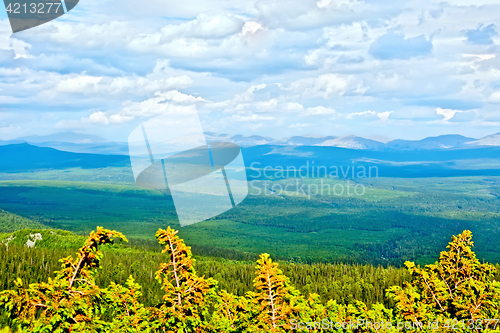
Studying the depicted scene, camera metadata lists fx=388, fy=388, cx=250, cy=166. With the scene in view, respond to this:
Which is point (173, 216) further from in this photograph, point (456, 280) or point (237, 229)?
point (456, 280)

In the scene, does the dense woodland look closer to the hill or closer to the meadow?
the meadow

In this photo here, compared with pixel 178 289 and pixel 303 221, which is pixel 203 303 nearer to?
pixel 178 289

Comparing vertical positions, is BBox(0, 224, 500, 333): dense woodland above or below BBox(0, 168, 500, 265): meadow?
above

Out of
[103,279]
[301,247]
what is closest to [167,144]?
[103,279]

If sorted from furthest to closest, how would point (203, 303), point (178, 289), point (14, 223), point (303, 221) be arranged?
point (303, 221), point (14, 223), point (203, 303), point (178, 289)

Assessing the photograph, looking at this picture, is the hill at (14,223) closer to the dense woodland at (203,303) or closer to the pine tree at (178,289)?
the dense woodland at (203,303)

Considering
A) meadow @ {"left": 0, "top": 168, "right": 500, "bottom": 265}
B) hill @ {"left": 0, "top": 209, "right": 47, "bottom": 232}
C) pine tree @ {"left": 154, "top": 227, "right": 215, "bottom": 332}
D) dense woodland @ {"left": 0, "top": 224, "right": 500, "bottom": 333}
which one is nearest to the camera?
dense woodland @ {"left": 0, "top": 224, "right": 500, "bottom": 333}

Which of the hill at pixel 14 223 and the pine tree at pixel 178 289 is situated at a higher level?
the pine tree at pixel 178 289

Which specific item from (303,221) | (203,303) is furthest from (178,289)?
(303,221)

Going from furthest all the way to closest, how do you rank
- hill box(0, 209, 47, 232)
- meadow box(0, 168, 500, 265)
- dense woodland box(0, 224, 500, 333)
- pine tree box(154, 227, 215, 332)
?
hill box(0, 209, 47, 232) < meadow box(0, 168, 500, 265) < pine tree box(154, 227, 215, 332) < dense woodland box(0, 224, 500, 333)

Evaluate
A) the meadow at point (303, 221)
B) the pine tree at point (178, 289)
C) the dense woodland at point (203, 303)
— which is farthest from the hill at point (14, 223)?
the pine tree at point (178, 289)

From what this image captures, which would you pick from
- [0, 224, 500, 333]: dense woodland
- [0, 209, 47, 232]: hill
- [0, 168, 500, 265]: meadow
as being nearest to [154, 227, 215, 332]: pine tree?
[0, 224, 500, 333]: dense woodland

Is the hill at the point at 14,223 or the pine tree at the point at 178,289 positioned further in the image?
the hill at the point at 14,223

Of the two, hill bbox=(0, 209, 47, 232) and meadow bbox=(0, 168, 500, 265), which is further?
hill bbox=(0, 209, 47, 232)
